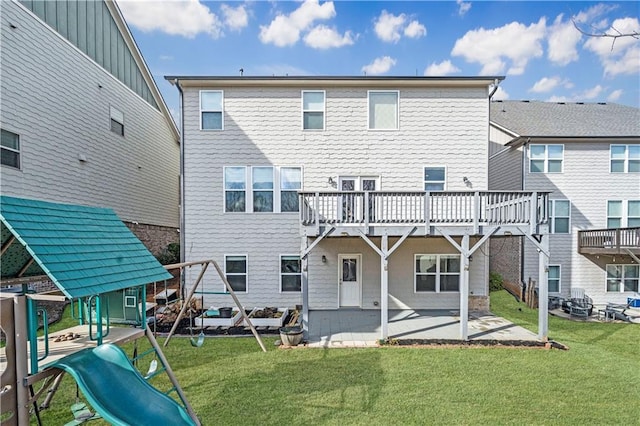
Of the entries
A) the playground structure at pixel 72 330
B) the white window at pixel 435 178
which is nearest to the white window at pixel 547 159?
the white window at pixel 435 178

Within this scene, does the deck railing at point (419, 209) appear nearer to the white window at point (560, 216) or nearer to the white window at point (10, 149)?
the white window at point (560, 216)

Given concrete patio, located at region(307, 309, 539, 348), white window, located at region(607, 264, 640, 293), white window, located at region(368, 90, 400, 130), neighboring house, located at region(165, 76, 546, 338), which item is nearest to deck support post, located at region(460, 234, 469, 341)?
concrete patio, located at region(307, 309, 539, 348)

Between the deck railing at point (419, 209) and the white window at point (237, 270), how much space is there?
12.4 ft

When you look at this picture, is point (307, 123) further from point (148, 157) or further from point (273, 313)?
point (148, 157)

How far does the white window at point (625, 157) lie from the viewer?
1279cm

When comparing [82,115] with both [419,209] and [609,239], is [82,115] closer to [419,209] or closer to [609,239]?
[419,209]

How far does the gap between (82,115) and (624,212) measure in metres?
21.4

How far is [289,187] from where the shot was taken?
10.9m

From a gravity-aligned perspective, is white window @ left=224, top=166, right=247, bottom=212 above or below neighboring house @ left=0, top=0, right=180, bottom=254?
below

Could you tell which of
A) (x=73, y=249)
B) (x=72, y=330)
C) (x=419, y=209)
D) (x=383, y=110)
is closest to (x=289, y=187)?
(x=383, y=110)

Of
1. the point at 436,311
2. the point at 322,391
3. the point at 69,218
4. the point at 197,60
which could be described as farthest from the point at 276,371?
the point at 197,60

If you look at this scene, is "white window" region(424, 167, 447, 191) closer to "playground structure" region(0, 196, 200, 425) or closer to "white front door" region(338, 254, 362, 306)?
"white front door" region(338, 254, 362, 306)

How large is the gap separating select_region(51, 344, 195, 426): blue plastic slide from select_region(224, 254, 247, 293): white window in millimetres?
7108

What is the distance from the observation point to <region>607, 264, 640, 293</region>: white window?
12.9 meters
